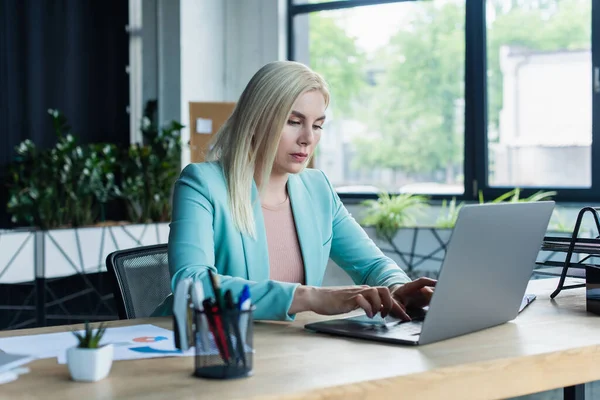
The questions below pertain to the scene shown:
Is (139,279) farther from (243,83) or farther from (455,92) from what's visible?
(243,83)

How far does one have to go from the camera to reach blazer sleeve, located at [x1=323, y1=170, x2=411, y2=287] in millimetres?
2080

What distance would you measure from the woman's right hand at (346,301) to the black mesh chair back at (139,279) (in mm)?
484

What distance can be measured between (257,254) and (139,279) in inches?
Answer: 11.6

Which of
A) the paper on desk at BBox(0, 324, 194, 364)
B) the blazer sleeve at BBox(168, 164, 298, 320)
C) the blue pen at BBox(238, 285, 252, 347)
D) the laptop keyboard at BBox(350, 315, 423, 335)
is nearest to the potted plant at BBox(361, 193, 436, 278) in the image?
the blazer sleeve at BBox(168, 164, 298, 320)

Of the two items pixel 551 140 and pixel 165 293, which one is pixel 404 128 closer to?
pixel 551 140

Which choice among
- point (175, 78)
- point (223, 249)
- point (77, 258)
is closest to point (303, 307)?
point (223, 249)

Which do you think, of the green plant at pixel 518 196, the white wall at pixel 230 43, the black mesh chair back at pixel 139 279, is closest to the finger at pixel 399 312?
Answer: the black mesh chair back at pixel 139 279

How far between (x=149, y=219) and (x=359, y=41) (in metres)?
2.27

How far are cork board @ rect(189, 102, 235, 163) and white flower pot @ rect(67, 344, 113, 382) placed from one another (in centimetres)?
457

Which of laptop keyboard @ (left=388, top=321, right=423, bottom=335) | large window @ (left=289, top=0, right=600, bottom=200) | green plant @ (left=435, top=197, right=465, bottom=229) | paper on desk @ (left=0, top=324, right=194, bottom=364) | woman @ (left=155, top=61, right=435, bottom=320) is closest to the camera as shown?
paper on desk @ (left=0, top=324, right=194, bottom=364)

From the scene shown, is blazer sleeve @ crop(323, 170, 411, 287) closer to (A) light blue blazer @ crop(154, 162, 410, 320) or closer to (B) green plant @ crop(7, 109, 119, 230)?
(A) light blue blazer @ crop(154, 162, 410, 320)

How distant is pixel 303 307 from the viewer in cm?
158

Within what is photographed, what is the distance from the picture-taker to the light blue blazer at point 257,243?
1.63 metres

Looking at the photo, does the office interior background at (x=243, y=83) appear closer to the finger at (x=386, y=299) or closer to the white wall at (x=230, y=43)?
the white wall at (x=230, y=43)
